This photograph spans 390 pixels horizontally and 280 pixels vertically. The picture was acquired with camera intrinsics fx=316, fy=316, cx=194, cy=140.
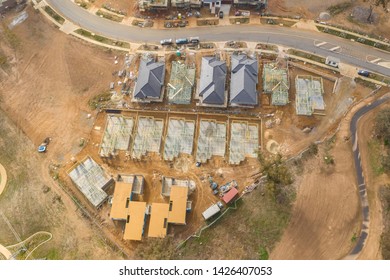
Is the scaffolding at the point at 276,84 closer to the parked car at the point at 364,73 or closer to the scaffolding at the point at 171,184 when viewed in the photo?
the parked car at the point at 364,73

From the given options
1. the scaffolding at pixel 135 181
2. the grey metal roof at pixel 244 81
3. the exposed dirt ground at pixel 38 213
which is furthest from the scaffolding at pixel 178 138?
the exposed dirt ground at pixel 38 213

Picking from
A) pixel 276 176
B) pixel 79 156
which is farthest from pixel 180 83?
pixel 276 176

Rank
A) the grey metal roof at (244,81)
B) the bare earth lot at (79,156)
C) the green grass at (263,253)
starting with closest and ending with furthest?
the green grass at (263,253)
the bare earth lot at (79,156)
the grey metal roof at (244,81)

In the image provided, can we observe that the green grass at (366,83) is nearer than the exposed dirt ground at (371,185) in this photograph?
No

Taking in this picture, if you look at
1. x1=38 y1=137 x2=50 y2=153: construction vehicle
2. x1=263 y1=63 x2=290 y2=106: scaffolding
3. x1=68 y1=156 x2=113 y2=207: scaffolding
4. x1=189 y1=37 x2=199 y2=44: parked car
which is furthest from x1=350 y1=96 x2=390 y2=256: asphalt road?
x1=38 y1=137 x2=50 y2=153: construction vehicle

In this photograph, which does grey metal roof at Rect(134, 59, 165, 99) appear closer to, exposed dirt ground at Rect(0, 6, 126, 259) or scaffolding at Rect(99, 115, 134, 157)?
scaffolding at Rect(99, 115, 134, 157)

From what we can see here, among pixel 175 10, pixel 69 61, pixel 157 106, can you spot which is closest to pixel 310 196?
pixel 157 106
